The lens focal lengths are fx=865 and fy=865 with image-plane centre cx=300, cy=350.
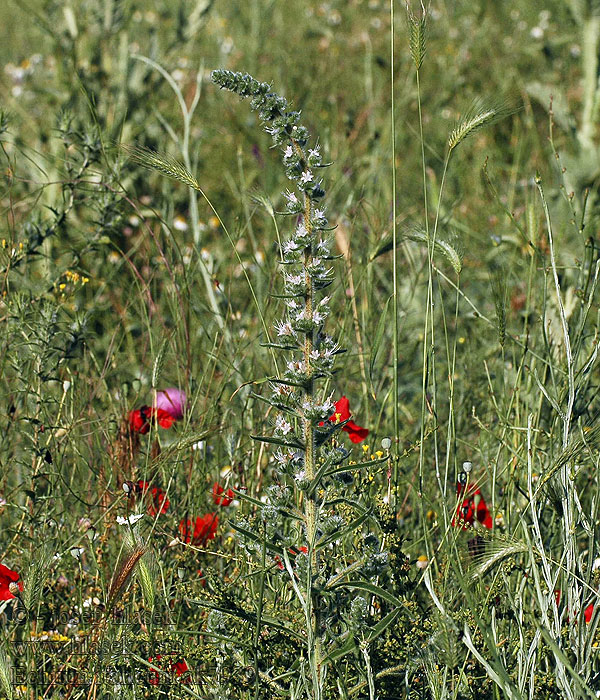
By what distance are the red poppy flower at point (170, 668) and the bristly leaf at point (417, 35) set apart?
1.01 m

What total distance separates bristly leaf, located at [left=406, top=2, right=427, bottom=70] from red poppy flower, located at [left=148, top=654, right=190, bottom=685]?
3.33 ft

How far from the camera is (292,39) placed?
5027mm

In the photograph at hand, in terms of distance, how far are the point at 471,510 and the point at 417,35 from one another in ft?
2.76

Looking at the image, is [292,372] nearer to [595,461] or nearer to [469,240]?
[595,461]

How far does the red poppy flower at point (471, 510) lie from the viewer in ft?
4.78

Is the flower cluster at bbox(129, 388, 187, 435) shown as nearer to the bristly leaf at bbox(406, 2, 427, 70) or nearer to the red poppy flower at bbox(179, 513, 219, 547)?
the red poppy flower at bbox(179, 513, 219, 547)

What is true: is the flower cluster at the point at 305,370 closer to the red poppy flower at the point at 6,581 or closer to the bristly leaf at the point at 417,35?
the bristly leaf at the point at 417,35

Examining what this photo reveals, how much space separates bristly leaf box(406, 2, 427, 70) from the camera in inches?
53.7

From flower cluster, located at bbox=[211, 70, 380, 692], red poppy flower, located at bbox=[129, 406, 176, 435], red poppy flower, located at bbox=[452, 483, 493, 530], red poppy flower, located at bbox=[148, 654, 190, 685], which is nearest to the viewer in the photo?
flower cluster, located at bbox=[211, 70, 380, 692]

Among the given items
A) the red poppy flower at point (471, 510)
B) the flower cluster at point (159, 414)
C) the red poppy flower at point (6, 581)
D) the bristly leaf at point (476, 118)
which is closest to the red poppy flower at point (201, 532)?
the flower cluster at point (159, 414)

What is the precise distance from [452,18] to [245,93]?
14.5 feet

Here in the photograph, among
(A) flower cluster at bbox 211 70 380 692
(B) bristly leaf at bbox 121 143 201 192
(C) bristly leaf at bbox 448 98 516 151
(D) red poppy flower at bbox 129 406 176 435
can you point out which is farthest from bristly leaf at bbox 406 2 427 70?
(D) red poppy flower at bbox 129 406 176 435

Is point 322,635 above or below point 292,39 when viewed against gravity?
below

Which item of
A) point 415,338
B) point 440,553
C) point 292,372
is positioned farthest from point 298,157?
point 415,338
